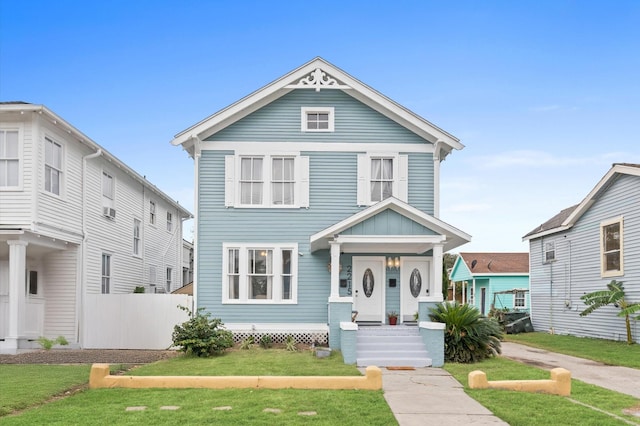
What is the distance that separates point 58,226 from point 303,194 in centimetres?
730

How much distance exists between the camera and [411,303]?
17469 mm

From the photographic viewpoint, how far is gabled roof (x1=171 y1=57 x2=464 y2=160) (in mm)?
17531

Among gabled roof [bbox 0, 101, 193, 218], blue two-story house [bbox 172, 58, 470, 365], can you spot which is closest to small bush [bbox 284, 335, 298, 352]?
blue two-story house [bbox 172, 58, 470, 365]

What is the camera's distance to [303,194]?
58.7 ft

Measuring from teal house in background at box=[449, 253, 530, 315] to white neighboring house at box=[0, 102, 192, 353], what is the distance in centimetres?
1958

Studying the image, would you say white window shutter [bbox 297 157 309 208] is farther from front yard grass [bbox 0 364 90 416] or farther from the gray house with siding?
the gray house with siding

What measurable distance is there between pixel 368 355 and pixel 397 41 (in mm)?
10124

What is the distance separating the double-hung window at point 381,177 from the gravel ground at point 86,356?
7.36m

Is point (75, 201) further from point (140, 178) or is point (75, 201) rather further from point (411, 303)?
point (411, 303)

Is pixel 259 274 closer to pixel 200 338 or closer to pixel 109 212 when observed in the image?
pixel 200 338

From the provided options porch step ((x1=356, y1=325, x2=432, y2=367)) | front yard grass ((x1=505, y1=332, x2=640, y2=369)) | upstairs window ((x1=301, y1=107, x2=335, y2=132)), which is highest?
upstairs window ((x1=301, y1=107, x2=335, y2=132))

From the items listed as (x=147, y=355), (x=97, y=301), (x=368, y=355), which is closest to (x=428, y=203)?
(x=368, y=355)

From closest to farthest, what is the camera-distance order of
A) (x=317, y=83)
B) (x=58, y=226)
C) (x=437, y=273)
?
(x=437, y=273)
(x=58, y=226)
(x=317, y=83)

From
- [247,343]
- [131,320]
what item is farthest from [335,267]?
[131,320]
